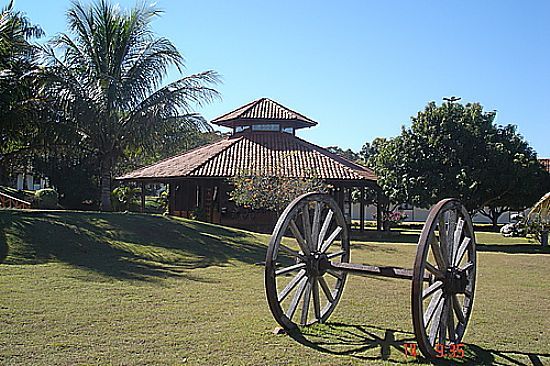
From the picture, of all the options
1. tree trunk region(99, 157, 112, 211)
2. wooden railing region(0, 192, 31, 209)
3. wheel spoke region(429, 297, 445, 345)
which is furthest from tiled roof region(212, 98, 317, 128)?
wheel spoke region(429, 297, 445, 345)

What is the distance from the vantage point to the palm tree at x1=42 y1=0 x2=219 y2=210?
22.9 meters

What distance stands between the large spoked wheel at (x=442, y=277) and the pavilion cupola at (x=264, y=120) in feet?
76.2

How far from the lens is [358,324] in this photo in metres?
8.37

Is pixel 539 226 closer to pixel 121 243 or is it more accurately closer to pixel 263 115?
pixel 263 115

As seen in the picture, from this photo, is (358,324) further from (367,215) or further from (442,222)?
(367,215)

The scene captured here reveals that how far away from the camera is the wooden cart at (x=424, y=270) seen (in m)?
5.99

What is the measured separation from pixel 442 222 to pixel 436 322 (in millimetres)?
1018

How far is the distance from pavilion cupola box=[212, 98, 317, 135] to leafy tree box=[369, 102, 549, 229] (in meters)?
5.28

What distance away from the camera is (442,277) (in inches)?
256

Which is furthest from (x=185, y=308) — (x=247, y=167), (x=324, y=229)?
(x=247, y=167)

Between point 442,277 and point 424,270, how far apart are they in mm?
727

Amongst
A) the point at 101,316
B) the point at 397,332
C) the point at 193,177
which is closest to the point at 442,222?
the point at 397,332

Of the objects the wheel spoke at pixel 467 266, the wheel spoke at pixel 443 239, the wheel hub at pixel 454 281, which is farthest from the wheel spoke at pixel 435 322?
the wheel spoke at pixel 467 266

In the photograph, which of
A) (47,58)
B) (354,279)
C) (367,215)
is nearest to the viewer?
(354,279)
